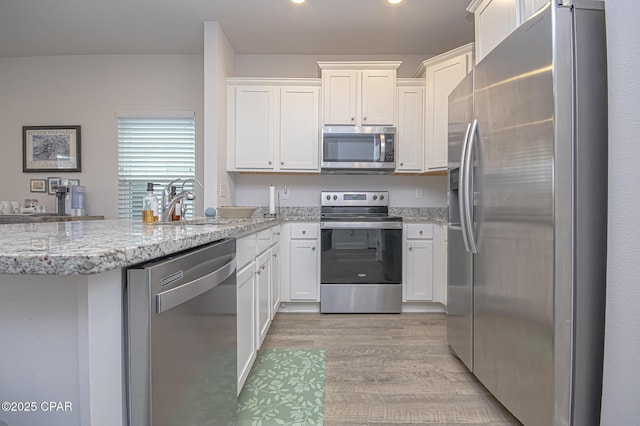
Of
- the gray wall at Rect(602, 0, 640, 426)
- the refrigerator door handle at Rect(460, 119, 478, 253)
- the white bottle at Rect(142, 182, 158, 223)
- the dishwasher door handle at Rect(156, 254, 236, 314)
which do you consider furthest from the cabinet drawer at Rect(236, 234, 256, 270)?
the gray wall at Rect(602, 0, 640, 426)

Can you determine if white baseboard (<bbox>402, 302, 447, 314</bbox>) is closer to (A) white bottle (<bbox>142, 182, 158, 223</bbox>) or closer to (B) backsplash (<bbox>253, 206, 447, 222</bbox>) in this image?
(B) backsplash (<bbox>253, 206, 447, 222</bbox>)

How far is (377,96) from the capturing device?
10.4ft

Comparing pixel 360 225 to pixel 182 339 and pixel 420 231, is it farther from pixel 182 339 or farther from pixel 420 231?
pixel 182 339

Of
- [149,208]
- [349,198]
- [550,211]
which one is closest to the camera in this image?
[550,211]

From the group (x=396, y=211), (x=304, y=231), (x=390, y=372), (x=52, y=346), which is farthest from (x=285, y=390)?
(x=396, y=211)

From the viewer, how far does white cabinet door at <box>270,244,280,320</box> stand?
2520mm

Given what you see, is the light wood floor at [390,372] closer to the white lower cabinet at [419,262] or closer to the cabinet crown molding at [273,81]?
the white lower cabinet at [419,262]

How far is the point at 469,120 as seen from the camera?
5.74ft

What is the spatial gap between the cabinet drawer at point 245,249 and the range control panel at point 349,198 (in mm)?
1732

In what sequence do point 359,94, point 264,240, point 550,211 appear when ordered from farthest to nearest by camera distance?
point 359,94
point 264,240
point 550,211

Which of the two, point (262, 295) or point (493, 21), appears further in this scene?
point (262, 295)

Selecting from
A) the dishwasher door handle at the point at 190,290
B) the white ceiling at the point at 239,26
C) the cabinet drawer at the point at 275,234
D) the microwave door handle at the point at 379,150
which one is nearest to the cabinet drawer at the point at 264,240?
the cabinet drawer at the point at 275,234

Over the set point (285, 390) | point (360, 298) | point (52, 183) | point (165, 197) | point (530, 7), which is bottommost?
point (285, 390)

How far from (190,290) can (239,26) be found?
292 cm
